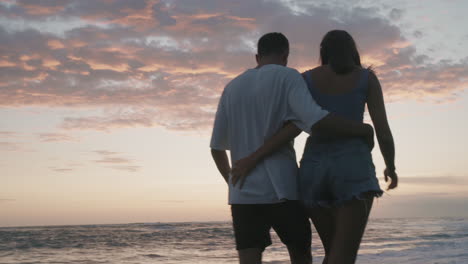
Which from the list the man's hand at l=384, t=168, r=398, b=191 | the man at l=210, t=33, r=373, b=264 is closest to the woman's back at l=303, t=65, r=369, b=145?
the man at l=210, t=33, r=373, b=264

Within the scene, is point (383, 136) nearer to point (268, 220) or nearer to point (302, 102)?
point (302, 102)

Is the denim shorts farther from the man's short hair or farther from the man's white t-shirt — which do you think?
the man's short hair

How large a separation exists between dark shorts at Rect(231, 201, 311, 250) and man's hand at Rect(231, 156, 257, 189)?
133mm

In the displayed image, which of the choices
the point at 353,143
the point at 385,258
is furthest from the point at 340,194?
the point at 385,258

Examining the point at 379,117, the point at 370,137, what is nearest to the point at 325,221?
the point at 370,137

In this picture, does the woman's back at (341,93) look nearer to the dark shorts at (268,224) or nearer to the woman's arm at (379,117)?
the woman's arm at (379,117)

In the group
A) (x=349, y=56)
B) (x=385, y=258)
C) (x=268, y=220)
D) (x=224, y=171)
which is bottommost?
(x=385, y=258)

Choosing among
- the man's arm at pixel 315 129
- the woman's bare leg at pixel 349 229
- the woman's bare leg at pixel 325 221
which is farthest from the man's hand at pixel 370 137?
the woman's bare leg at pixel 325 221

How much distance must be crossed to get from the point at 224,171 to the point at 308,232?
1.93 ft

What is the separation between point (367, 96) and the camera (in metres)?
2.55

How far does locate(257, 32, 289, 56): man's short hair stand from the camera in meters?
2.61

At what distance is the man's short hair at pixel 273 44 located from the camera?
261cm

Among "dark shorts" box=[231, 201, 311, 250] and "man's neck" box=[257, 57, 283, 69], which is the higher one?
"man's neck" box=[257, 57, 283, 69]

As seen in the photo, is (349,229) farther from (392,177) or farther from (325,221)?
(392,177)
